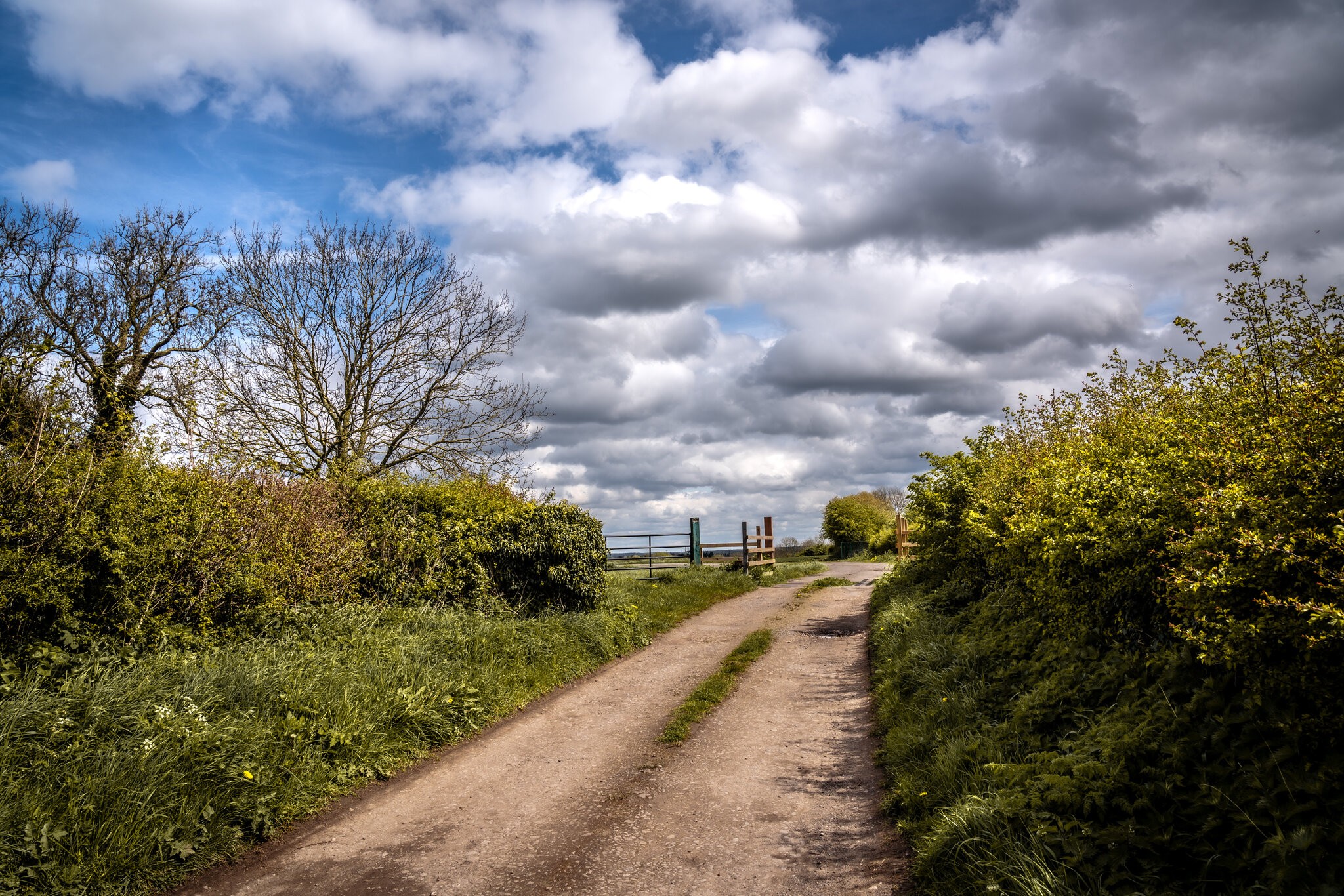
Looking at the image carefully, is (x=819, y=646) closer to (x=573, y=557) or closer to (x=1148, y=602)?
(x=573, y=557)

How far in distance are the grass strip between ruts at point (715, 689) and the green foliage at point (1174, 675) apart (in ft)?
6.58

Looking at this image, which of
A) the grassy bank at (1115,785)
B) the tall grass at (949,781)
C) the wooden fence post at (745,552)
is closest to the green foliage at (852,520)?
the wooden fence post at (745,552)

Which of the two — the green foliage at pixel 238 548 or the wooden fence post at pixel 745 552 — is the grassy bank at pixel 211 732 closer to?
the green foliage at pixel 238 548

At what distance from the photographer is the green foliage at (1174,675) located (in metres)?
3.03

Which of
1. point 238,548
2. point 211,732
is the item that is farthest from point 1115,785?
point 238,548

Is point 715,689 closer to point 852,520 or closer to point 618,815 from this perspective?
point 618,815

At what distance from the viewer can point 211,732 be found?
5.10 metres

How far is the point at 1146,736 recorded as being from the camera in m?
3.79

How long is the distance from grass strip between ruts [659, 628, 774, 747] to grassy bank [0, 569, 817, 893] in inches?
73.1

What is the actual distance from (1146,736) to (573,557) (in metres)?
8.89

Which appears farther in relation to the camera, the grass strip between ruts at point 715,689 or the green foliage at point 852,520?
the green foliage at point 852,520

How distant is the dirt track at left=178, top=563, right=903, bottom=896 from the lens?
440 centimetres

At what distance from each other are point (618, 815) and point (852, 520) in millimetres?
32669

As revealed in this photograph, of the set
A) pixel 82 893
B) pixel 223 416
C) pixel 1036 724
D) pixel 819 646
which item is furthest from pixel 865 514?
pixel 82 893
